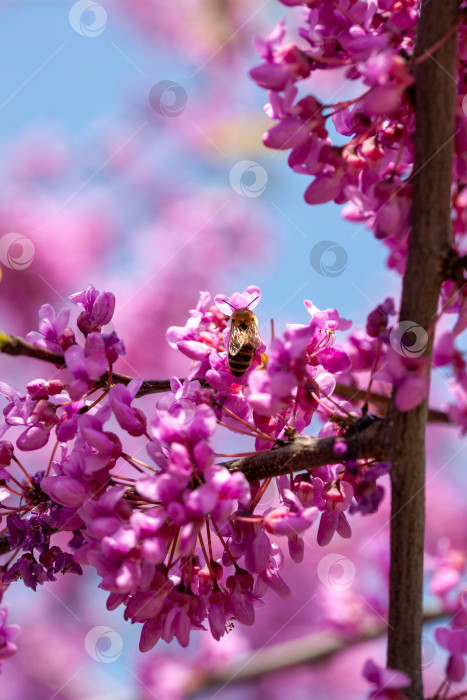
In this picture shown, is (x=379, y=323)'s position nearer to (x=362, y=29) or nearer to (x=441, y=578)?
(x=362, y=29)

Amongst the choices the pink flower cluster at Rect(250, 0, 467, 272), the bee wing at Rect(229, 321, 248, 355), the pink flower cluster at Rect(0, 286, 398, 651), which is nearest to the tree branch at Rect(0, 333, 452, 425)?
the pink flower cluster at Rect(0, 286, 398, 651)

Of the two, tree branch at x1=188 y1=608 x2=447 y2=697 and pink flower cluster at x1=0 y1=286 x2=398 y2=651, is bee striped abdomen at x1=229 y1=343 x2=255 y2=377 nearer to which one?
pink flower cluster at x1=0 y1=286 x2=398 y2=651

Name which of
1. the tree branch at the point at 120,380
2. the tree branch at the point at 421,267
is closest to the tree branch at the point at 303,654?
the tree branch at the point at 120,380

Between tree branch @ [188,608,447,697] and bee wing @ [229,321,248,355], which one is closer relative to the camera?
bee wing @ [229,321,248,355]

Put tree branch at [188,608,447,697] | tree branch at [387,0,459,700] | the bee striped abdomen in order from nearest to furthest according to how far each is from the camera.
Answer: tree branch at [387,0,459,700] < the bee striped abdomen < tree branch at [188,608,447,697]

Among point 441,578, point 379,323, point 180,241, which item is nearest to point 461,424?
point 379,323

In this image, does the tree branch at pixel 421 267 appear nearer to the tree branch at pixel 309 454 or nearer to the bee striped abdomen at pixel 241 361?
the tree branch at pixel 309 454
